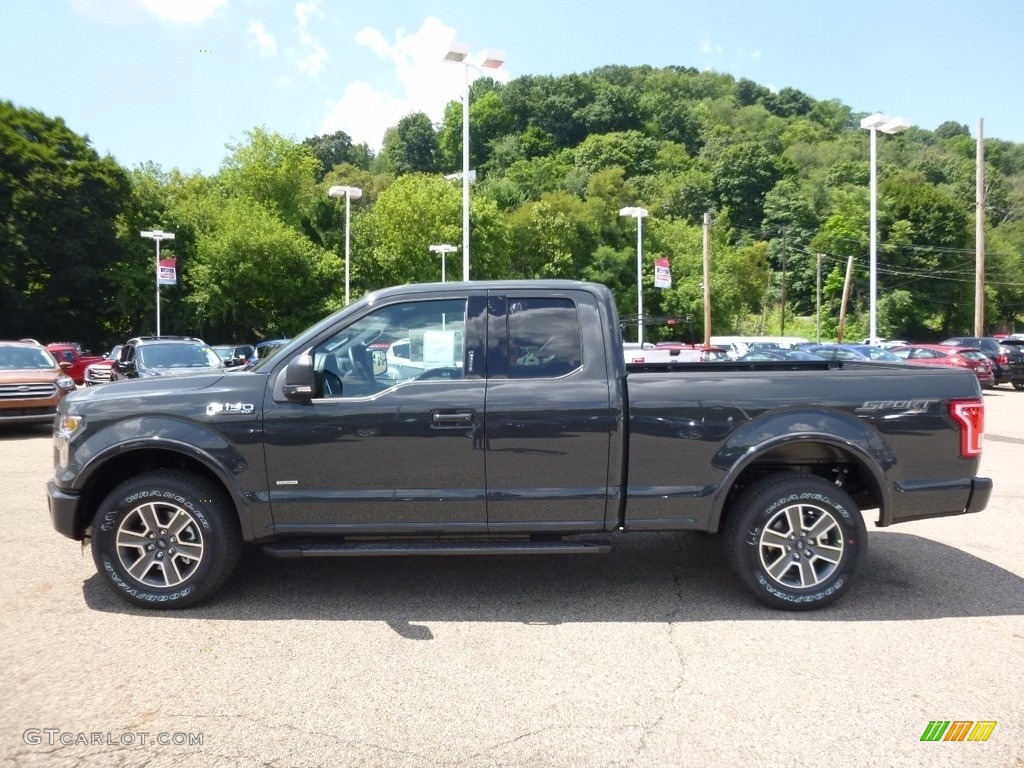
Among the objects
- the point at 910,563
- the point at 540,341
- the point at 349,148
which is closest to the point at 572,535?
the point at 540,341

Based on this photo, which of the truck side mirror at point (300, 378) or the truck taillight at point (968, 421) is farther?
the truck taillight at point (968, 421)

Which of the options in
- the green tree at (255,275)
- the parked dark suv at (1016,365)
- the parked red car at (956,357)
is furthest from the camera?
the green tree at (255,275)

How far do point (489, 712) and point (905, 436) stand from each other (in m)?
3.13

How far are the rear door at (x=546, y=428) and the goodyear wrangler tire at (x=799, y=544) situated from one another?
3.15ft

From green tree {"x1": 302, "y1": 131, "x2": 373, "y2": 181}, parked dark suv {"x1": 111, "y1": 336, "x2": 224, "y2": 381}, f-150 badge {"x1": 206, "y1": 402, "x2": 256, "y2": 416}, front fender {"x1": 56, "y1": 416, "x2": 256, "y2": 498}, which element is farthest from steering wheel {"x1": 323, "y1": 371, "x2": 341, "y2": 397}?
green tree {"x1": 302, "y1": 131, "x2": 373, "y2": 181}

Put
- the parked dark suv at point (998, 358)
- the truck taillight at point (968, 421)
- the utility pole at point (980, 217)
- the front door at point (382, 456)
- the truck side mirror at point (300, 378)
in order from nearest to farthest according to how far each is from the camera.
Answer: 1. the truck side mirror at point (300, 378)
2. the front door at point (382, 456)
3. the truck taillight at point (968, 421)
4. the parked dark suv at point (998, 358)
5. the utility pole at point (980, 217)

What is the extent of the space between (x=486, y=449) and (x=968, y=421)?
9.88ft

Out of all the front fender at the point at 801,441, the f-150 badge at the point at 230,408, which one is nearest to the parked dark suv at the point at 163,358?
the f-150 badge at the point at 230,408

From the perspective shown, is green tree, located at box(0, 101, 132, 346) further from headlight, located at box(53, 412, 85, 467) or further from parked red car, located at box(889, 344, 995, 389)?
headlight, located at box(53, 412, 85, 467)

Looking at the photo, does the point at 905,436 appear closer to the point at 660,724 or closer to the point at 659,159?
the point at 660,724

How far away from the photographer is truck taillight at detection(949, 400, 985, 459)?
17.7 ft

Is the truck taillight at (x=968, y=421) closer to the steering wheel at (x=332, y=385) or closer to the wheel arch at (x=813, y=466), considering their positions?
the wheel arch at (x=813, y=466)

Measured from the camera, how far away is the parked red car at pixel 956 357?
27.5 m

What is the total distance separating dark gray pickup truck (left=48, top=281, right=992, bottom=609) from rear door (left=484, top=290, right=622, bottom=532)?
0.5 inches
